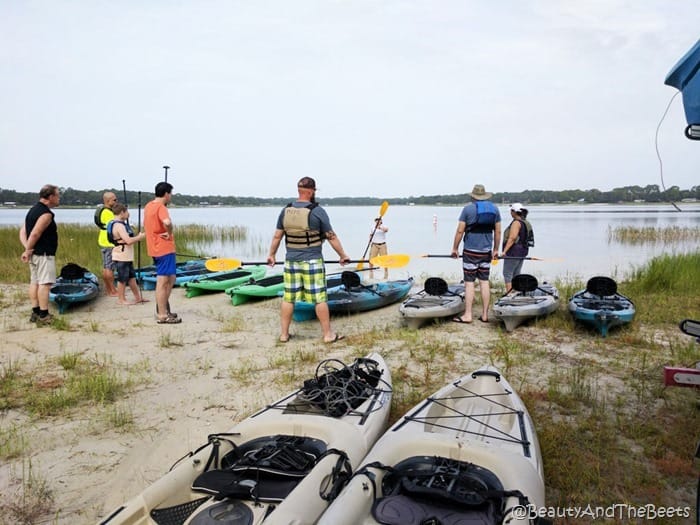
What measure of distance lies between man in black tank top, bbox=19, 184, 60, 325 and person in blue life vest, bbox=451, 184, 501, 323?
5.04 m

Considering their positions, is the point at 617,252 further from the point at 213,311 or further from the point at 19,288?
the point at 19,288

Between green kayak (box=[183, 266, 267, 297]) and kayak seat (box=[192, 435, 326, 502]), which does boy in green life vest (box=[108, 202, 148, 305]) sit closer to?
green kayak (box=[183, 266, 267, 297])

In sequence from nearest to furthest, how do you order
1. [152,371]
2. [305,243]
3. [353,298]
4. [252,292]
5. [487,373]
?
1. [487,373]
2. [152,371]
3. [305,243]
4. [353,298]
5. [252,292]

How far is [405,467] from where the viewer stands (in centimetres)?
259

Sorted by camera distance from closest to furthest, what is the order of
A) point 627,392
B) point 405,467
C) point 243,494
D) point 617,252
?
point 243,494 → point 405,467 → point 627,392 → point 617,252

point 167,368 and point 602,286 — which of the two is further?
point 602,286

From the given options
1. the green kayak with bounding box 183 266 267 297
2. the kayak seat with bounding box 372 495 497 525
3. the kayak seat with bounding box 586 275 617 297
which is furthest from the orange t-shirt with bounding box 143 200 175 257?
the kayak seat with bounding box 586 275 617 297

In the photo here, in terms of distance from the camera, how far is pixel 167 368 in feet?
16.1

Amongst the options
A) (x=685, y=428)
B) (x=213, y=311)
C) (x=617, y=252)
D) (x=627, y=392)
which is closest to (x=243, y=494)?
(x=685, y=428)

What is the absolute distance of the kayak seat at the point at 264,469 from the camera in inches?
92.4

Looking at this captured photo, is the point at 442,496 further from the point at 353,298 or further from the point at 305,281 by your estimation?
the point at 353,298

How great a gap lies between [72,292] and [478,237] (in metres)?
5.90

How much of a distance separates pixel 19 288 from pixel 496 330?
7.96m

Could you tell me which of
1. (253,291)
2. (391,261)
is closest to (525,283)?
(391,261)
